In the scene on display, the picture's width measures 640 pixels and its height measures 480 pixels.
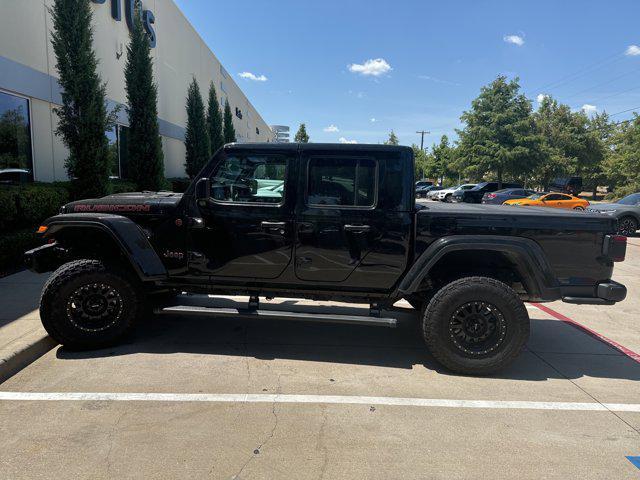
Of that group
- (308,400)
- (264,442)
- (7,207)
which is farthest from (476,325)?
(7,207)

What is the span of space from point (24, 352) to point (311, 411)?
8.94 feet

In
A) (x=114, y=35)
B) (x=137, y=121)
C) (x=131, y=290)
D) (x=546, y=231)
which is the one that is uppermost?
(x=114, y=35)

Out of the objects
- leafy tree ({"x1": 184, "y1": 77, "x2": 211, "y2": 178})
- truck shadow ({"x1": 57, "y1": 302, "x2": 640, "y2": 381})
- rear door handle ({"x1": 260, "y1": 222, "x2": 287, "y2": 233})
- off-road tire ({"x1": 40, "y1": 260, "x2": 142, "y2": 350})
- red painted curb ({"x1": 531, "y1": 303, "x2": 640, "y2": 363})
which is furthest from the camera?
leafy tree ({"x1": 184, "y1": 77, "x2": 211, "y2": 178})

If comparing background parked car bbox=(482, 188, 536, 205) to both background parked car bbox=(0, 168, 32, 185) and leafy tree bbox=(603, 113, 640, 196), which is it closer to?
leafy tree bbox=(603, 113, 640, 196)

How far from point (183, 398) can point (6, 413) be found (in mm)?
1210

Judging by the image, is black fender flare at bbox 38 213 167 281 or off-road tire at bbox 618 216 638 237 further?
off-road tire at bbox 618 216 638 237

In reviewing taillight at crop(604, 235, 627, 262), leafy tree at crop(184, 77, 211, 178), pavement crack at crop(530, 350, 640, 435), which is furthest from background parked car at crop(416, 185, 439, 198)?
taillight at crop(604, 235, 627, 262)

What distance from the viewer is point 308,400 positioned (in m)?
3.45

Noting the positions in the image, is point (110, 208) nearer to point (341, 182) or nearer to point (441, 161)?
point (341, 182)

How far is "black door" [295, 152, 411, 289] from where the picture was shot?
395cm

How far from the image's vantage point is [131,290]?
13.8 ft

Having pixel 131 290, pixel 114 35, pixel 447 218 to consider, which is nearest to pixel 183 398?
pixel 131 290

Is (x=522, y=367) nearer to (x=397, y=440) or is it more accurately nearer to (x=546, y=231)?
(x=546, y=231)

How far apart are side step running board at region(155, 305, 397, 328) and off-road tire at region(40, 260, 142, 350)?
0.31 meters
